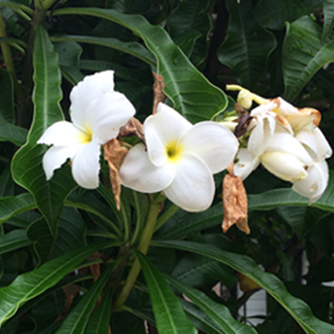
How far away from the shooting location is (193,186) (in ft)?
1.40

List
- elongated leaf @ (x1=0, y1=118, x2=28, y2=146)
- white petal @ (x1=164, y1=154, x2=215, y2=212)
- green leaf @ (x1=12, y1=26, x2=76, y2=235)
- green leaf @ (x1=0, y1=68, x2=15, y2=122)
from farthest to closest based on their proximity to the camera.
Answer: green leaf @ (x1=0, y1=68, x2=15, y2=122) → elongated leaf @ (x1=0, y1=118, x2=28, y2=146) → green leaf @ (x1=12, y1=26, x2=76, y2=235) → white petal @ (x1=164, y1=154, x2=215, y2=212)

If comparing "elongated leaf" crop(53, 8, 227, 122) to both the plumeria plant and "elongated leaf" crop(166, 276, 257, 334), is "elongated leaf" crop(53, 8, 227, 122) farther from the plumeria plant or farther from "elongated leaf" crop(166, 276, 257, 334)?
"elongated leaf" crop(166, 276, 257, 334)

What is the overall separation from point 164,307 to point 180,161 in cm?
24

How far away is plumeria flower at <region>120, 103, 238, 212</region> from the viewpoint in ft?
1.41

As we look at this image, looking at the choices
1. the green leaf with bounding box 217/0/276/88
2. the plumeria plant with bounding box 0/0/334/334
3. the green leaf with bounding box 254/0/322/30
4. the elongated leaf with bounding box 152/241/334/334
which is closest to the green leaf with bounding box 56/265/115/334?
the plumeria plant with bounding box 0/0/334/334

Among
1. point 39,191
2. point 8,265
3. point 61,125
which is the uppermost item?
point 61,125

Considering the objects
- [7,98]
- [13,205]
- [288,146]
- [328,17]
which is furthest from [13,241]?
[328,17]

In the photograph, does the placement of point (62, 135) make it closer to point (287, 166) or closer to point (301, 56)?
point (287, 166)

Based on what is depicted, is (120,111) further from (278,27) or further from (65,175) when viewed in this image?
(278,27)

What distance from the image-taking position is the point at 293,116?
1.60 ft

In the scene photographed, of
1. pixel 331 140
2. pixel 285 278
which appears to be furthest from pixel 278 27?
pixel 285 278

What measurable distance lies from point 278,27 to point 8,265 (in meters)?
0.71

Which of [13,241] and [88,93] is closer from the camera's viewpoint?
[88,93]

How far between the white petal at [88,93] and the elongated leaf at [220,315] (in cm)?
34
